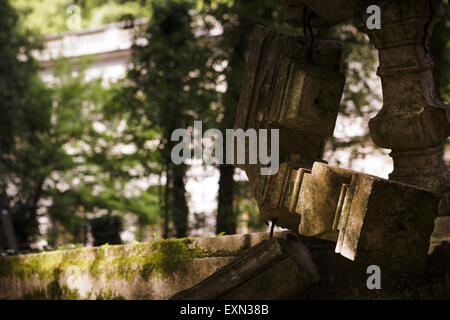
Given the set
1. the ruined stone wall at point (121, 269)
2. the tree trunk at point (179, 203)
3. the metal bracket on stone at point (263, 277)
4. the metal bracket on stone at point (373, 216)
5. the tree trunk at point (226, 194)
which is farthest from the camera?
the tree trunk at point (179, 203)

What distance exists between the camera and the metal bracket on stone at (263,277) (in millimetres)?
3234

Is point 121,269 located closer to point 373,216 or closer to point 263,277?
point 263,277

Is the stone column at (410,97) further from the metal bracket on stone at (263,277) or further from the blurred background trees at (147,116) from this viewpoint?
the blurred background trees at (147,116)

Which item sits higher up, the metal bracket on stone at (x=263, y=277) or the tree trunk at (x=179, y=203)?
the metal bracket on stone at (x=263, y=277)

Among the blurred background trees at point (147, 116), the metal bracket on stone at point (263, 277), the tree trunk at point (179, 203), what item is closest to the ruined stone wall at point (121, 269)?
the metal bracket on stone at point (263, 277)

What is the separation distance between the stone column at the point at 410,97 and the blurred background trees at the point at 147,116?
2.53m

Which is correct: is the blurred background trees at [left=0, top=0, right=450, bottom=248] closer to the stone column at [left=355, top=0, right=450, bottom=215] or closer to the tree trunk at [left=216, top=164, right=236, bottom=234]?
the tree trunk at [left=216, top=164, right=236, bottom=234]

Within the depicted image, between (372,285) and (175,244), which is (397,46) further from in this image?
(175,244)

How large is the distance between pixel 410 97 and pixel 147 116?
25.3 ft

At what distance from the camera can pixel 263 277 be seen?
3285 millimetres

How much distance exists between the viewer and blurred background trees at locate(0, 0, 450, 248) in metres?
10.2

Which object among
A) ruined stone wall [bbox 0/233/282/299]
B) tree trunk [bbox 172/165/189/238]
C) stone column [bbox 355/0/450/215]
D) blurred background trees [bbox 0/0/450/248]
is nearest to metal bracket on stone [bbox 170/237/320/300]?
ruined stone wall [bbox 0/233/282/299]

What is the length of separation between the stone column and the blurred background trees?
253cm
